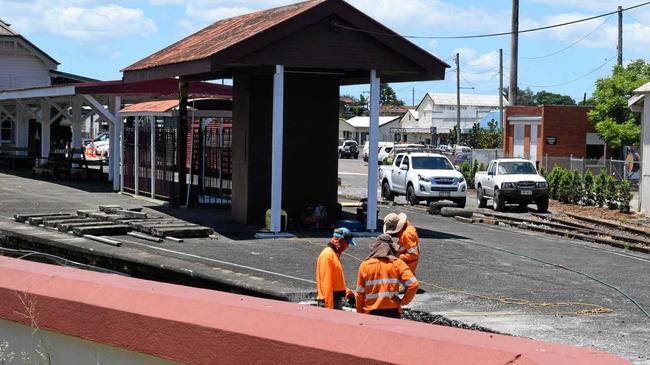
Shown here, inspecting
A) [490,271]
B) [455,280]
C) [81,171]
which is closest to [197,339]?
[455,280]

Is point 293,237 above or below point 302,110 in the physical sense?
below

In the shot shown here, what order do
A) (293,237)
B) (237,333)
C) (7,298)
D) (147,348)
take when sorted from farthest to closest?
(293,237) → (7,298) → (147,348) → (237,333)

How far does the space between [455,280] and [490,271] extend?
1.29 metres

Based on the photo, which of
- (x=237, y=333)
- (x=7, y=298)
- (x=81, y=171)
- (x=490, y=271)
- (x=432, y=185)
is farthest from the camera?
(x=81, y=171)

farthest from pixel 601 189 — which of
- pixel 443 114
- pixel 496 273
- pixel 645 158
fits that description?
pixel 443 114

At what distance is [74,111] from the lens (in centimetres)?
3378

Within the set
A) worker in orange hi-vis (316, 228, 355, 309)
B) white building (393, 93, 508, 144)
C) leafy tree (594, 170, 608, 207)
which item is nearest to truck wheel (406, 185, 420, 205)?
leafy tree (594, 170, 608, 207)

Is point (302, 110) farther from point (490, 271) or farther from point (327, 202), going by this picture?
point (490, 271)

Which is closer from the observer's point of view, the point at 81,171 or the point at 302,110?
the point at 302,110

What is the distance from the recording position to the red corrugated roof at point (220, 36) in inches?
712

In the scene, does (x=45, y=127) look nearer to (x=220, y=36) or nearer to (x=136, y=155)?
(x=136, y=155)

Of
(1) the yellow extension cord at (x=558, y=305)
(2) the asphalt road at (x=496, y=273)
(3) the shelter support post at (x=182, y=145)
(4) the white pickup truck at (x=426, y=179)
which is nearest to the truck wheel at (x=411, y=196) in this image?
(4) the white pickup truck at (x=426, y=179)

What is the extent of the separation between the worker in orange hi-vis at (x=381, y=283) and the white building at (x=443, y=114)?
96.8m

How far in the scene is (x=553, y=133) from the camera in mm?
53406
